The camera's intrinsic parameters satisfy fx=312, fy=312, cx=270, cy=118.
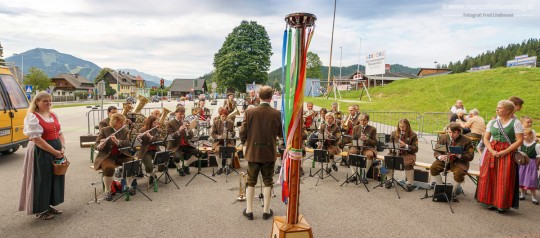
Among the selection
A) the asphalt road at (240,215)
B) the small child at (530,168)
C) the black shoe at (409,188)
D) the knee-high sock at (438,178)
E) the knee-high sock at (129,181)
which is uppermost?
the small child at (530,168)

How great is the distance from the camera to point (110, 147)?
18.9 feet

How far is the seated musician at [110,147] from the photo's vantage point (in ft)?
18.7

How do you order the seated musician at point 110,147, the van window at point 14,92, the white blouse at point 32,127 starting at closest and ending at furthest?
the white blouse at point 32,127
the seated musician at point 110,147
the van window at point 14,92

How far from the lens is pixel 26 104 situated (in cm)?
938

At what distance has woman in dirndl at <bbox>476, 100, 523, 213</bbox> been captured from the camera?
5.21 m

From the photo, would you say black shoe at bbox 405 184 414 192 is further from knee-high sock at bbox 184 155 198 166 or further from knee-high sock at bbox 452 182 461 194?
knee-high sock at bbox 184 155 198 166

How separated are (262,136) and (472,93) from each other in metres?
24.5

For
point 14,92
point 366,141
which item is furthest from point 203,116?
point 366,141

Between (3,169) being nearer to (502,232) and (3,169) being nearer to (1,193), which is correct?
(1,193)

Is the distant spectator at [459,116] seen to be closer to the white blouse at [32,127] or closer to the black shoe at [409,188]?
the black shoe at [409,188]

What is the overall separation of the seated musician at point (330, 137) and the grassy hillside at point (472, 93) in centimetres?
1451

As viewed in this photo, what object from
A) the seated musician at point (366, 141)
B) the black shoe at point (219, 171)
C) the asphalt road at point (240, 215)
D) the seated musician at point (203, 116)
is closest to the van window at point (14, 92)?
the asphalt road at point (240, 215)

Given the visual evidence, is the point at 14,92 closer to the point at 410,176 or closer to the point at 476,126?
the point at 410,176

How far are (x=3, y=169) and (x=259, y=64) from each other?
4139cm
